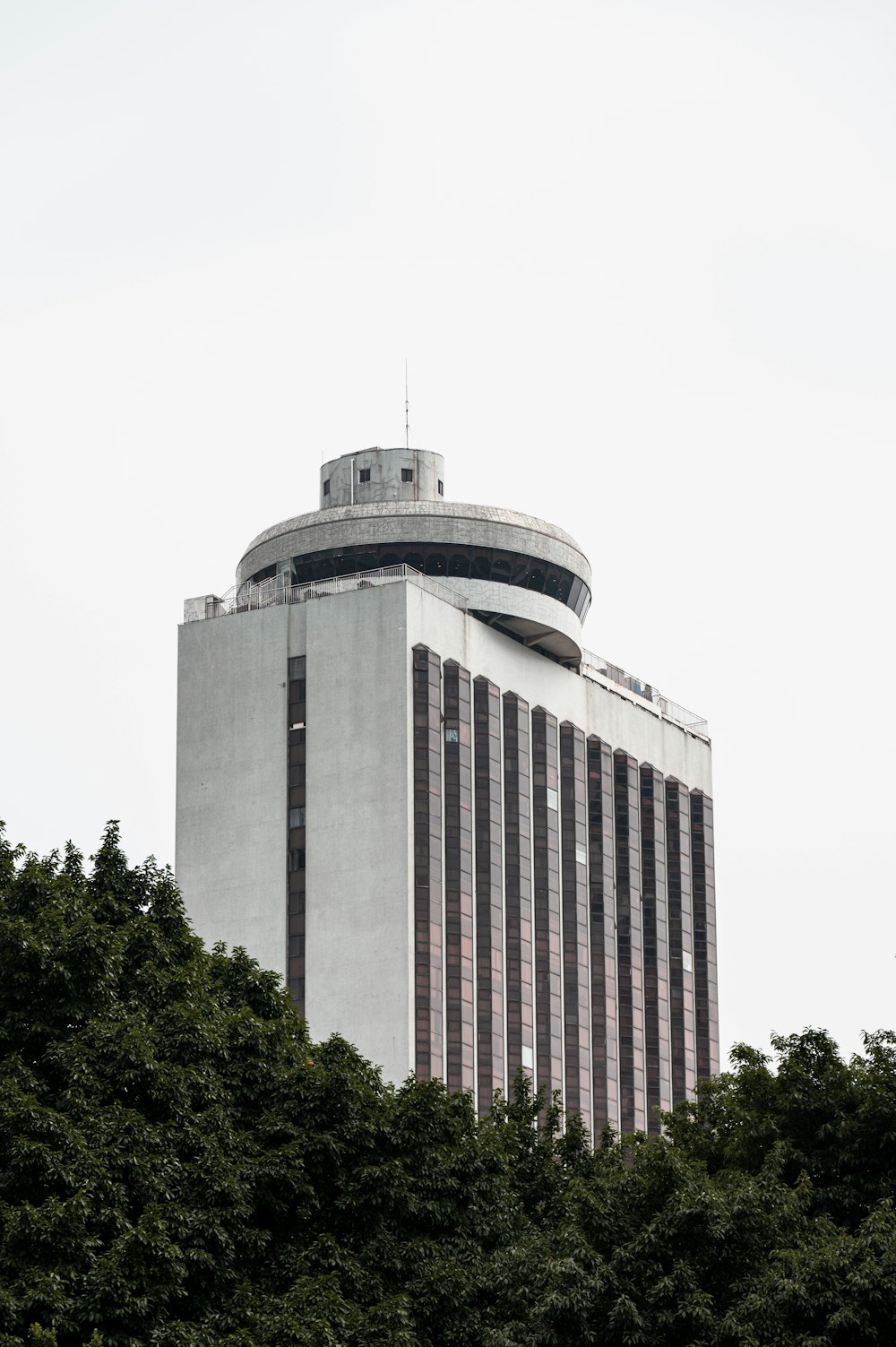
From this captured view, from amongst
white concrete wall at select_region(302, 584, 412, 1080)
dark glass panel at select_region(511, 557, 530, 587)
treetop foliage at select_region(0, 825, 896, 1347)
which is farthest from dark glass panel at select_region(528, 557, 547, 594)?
treetop foliage at select_region(0, 825, 896, 1347)

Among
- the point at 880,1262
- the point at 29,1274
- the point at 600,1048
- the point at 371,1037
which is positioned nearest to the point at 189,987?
the point at 29,1274

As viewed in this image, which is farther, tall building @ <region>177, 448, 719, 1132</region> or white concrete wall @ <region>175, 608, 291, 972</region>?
white concrete wall @ <region>175, 608, 291, 972</region>

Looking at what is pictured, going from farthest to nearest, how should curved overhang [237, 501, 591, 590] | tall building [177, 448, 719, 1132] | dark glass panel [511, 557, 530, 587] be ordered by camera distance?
dark glass panel [511, 557, 530, 587] → curved overhang [237, 501, 591, 590] → tall building [177, 448, 719, 1132]

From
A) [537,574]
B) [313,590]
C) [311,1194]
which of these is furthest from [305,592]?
[311,1194]

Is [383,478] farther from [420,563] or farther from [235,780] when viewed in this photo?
[235,780]

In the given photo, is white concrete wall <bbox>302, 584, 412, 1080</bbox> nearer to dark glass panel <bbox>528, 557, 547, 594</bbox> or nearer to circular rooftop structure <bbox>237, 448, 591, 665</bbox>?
circular rooftop structure <bbox>237, 448, 591, 665</bbox>

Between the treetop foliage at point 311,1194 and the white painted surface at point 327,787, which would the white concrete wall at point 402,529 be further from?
the treetop foliage at point 311,1194

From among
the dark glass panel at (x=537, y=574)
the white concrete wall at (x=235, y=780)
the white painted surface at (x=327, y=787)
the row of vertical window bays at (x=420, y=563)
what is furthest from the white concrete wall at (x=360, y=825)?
the dark glass panel at (x=537, y=574)

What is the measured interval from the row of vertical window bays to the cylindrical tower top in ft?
17.4

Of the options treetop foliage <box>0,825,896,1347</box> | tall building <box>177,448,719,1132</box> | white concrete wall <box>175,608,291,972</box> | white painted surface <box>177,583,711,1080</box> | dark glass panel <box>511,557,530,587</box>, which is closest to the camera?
treetop foliage <box>0,825,896,1347</box>

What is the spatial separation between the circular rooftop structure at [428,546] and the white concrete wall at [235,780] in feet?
18.3

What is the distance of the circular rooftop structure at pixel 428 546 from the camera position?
400 feet

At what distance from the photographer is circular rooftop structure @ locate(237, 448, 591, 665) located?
12194cm

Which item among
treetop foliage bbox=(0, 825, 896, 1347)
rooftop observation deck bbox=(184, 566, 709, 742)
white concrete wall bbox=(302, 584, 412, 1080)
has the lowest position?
treetop foliage bbox=(0, 825, 896, 1347)
